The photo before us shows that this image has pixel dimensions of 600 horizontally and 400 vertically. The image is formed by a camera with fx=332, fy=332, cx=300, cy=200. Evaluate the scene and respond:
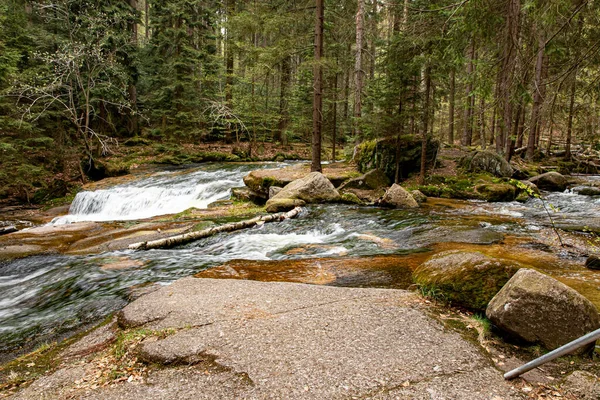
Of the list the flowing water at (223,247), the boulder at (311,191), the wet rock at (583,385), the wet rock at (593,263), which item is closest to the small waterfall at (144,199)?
the flowing water at (223,247)

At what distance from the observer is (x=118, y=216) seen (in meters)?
13.5

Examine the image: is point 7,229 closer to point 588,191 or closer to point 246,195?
point 246,195

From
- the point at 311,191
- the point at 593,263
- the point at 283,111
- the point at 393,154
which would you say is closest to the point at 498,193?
the point at 393,154

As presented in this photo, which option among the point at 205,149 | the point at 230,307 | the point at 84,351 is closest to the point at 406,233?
the point at 230,307

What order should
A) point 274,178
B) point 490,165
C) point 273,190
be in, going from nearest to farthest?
point 273,190 < point 274,178 < point 490,165

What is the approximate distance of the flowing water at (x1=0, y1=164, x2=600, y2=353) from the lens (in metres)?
4.96

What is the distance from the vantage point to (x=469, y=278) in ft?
13.0

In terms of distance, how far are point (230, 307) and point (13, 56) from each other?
17.1m

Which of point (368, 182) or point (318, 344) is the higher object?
point (368, 182)

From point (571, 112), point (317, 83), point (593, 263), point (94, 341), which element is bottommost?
point (94, 341)

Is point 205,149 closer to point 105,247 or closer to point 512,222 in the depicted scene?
point 105,247

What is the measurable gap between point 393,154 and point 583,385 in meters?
13.1

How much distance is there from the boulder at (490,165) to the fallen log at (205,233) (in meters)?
9.71

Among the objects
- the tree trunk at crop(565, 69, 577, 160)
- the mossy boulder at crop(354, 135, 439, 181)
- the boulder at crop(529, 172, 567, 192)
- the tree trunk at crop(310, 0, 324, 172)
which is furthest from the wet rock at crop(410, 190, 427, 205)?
the boulder at crop(529, 172, 567, 192)
